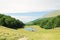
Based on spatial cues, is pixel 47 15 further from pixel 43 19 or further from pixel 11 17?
pixel 11 17

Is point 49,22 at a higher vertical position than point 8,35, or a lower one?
higher

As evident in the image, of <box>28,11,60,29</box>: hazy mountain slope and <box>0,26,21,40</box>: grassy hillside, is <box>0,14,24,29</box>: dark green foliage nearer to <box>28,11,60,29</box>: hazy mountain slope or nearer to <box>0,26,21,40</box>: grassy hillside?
<box>0,26,21,40</box>: grassy hillside

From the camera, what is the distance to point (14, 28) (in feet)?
49.4

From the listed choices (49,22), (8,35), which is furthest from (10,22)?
(49,22)

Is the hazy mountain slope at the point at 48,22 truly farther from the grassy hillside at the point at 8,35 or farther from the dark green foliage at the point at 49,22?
the grassy hillside at the point at 8,35

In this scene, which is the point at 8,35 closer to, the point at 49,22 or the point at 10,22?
the point at 10,22

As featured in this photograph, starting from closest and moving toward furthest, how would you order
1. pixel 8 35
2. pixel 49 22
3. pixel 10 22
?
pixel 8 35
pixel 10 22
pixel 49 22

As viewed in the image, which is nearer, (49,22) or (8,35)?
(8,35)

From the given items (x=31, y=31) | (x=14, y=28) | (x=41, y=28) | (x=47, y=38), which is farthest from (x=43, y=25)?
(x=47, y=38)

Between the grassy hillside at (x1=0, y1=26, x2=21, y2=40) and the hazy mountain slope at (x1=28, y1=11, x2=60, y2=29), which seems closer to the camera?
the grassy hillside at (x1=0, y1=26, x2=21, y2=40)

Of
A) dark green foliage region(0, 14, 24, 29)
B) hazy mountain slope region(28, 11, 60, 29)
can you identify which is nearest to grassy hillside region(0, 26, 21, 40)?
dark green foliage region(0, 14, 24, 29)

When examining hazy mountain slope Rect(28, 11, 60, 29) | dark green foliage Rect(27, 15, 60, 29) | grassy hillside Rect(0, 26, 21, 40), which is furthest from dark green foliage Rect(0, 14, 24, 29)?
dark green foliage Rect(27, 15, 60, 29)

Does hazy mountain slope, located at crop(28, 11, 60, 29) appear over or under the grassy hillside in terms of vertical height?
over

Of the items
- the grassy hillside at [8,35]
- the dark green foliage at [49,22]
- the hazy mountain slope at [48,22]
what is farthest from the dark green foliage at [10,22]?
the dark green foliage at [49,22]
